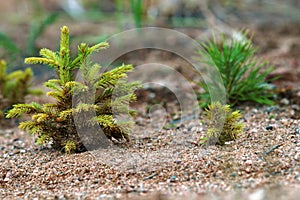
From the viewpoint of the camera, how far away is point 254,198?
6.02 feet

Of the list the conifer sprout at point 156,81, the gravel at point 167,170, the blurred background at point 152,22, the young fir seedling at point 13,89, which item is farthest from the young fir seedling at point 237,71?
the young fir seedling at point 13,89

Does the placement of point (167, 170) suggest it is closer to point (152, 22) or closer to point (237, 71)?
point (237, 71)

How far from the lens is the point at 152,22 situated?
4723 mm

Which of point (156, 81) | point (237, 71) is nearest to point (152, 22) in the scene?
point (156, 81)

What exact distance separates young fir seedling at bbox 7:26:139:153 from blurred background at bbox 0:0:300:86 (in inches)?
57.3

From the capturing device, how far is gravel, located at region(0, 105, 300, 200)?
196 cm

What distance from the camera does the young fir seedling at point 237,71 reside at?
2959 mm

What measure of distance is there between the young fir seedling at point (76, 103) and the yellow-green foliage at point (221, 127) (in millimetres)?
417

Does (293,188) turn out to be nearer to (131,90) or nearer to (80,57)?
(131,90)

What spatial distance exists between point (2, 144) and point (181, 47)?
2.04 meters

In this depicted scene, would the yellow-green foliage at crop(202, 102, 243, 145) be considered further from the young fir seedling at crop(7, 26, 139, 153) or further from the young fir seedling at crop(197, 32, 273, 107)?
the young fir seedling at crop(197, 32, 273, 107)

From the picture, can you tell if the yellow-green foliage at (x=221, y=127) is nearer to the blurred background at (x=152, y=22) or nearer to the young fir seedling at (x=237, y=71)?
the young fir seedling at (x=237, y=71)

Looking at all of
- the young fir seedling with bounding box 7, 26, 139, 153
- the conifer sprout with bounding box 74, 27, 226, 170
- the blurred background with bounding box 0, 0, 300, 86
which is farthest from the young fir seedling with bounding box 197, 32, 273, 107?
the young fir seedling with bounding box 7, 26, 139, 153

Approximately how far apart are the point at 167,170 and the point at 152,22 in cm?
280
